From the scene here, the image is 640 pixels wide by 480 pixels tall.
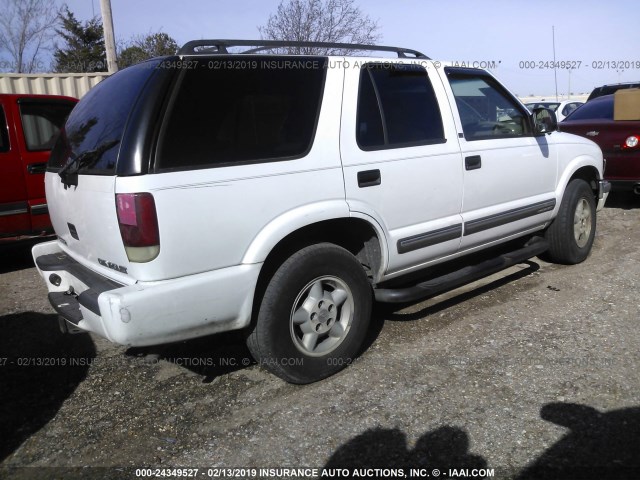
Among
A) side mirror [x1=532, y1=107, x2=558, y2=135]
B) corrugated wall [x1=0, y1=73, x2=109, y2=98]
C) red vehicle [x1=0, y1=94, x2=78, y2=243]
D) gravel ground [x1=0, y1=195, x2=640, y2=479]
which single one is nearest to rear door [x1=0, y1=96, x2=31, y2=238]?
red vehicle [x1=0, y1=94, x2=78, y2=243]

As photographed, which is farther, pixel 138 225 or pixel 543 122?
pixel 543 122

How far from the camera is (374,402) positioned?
3.17m

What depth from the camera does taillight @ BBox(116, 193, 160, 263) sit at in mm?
2637

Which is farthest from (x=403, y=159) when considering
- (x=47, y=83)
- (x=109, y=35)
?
(x=109, y=35)

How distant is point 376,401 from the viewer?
10.4ft

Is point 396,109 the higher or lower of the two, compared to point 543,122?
higher

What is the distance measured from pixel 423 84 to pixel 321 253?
1502mm

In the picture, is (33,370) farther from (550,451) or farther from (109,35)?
(109,35)

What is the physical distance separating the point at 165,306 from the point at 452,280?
2.06 meters

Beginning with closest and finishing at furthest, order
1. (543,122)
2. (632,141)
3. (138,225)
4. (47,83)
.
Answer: (138,225)
(543,122)
(632,141)
(47,83)

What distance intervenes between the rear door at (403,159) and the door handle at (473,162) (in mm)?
84

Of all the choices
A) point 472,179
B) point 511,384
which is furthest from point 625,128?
point 511,384

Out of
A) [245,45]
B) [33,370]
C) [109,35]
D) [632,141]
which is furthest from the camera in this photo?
[109,35]

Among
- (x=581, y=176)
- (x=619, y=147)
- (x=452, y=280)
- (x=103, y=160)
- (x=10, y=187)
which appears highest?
(x=103, y=160)
